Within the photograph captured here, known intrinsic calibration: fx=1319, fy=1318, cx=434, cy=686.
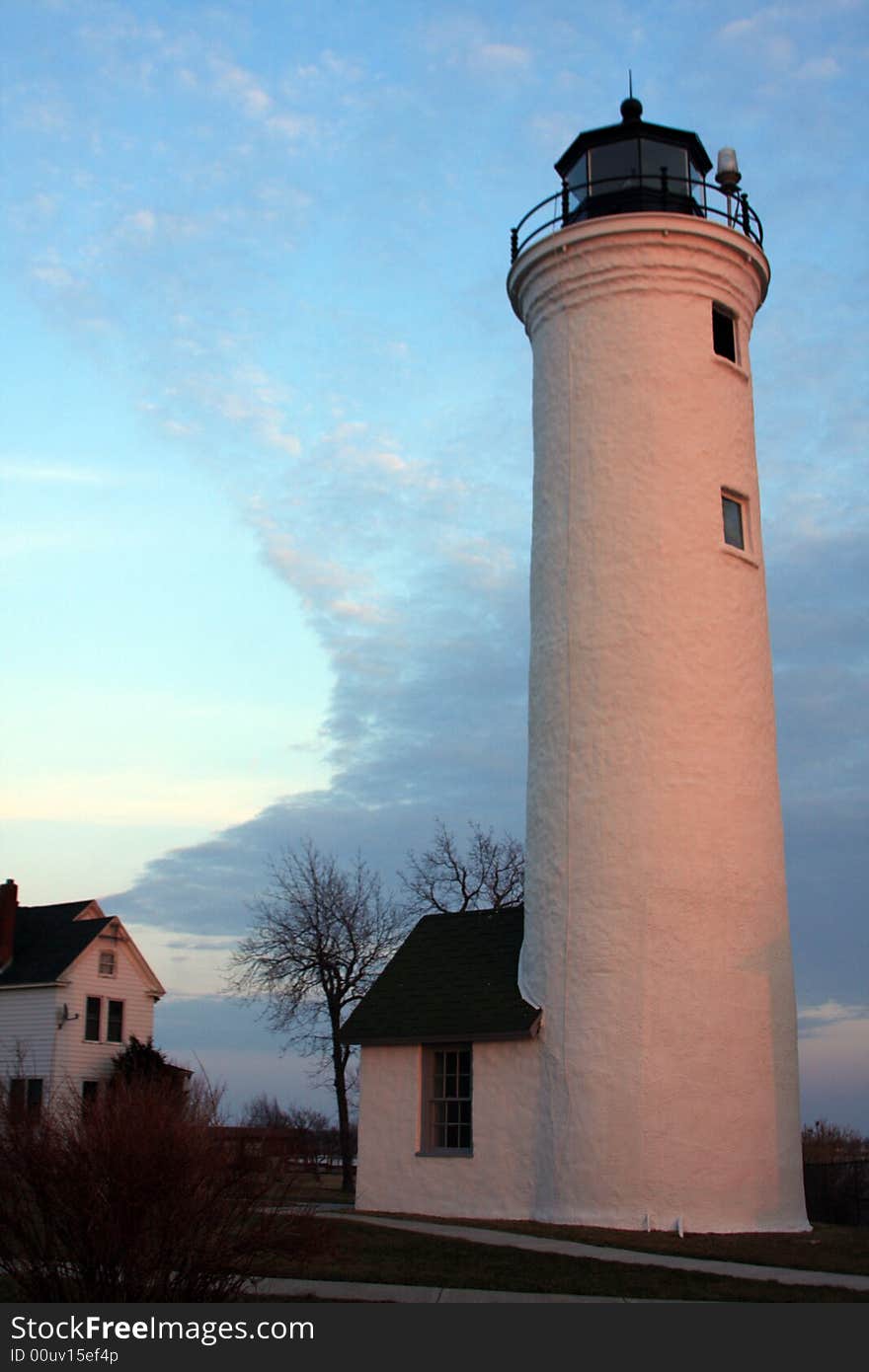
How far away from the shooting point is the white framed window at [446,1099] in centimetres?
2022

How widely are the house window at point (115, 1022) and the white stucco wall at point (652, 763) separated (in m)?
21.4

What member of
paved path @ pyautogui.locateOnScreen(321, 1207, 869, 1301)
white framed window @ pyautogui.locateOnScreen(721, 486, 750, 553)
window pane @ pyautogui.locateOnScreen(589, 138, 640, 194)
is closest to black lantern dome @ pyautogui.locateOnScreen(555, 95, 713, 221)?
window pane @ pyautogui.locateOnScreen(589, 138, 640, 194)

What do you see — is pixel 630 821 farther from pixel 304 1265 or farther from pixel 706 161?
pixel 706 161

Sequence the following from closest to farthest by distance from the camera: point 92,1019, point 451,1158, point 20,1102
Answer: point 20,1102 < point 451,1158 < point 92,1019

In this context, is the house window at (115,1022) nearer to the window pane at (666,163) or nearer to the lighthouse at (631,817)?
the lighthouse at (631,817)

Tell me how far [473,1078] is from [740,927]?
4.65 metres

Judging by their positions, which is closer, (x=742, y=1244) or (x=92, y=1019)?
(x=742, y=1244)

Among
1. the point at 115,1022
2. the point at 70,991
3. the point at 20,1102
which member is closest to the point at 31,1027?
the point at 70,991

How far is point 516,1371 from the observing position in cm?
839

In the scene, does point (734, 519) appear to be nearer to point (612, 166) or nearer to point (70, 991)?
point (612, 166)

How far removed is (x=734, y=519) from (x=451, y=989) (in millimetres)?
8797

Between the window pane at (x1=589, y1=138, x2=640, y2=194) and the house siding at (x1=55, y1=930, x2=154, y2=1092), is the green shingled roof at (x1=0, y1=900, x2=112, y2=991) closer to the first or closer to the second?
the house siding at (x1=55, y1=930, x2=154, y2=1092)

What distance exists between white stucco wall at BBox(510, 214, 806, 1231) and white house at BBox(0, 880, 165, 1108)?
807 inches

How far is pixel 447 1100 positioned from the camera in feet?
67.2
